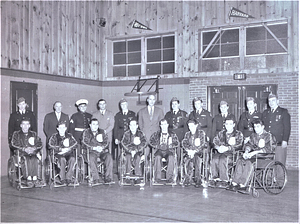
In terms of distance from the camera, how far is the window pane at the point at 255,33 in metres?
8.48

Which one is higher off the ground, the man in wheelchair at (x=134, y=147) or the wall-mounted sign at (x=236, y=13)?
the wall-mounted sign at (x=236, y=13)

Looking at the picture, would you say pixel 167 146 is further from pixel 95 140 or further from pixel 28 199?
pixel 28 199

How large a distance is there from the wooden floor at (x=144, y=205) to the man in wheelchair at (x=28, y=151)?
9.1 inches

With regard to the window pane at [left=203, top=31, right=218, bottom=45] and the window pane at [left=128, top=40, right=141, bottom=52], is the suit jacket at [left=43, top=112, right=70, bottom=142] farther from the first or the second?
the window pane at [left=203, top=31, right=218, bottom=45]

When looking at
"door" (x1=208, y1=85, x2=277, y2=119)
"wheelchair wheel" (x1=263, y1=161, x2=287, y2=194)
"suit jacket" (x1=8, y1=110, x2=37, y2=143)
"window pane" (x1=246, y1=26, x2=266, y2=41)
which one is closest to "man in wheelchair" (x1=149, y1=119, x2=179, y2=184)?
"wheelchair wheel" (x1=263, y1=161, x2=287, y2=194)

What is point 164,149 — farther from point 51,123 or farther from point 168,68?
point 168,68

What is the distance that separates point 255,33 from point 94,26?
13.8 feet

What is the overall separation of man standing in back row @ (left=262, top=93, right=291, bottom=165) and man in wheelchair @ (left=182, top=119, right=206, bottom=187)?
1.25 metres

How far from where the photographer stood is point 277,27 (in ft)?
27.3

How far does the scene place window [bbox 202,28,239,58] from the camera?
8.78m

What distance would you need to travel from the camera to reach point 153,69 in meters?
9.77

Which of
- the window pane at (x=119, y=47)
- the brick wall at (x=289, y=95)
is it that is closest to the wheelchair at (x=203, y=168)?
the brick wall at (x=289, y=95)

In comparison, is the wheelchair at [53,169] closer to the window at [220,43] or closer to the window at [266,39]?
the window at [220,43]

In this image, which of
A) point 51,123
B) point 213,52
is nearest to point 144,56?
point 213,52
